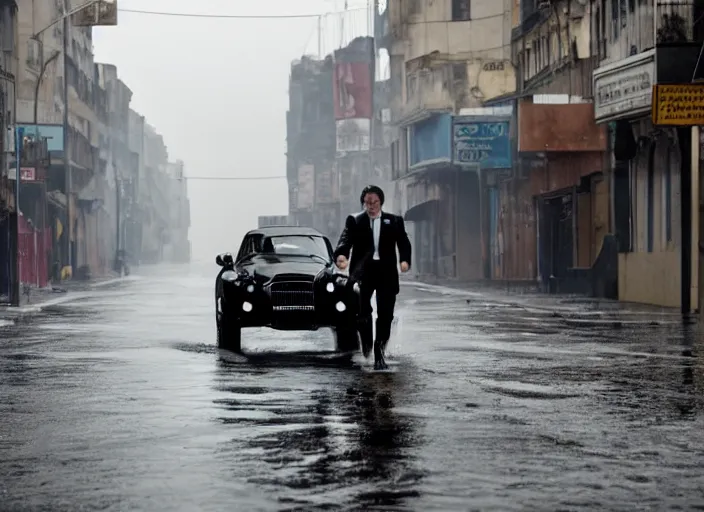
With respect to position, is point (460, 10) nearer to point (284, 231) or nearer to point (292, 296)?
point (284, 231)

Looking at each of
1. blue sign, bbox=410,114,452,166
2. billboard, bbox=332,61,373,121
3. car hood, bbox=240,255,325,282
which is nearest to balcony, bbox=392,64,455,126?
blue sign, bbox=410,114,452,166

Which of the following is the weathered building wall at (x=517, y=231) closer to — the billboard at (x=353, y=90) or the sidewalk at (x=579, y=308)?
the sidewalk at (x=579, y=308)

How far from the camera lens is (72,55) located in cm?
9106

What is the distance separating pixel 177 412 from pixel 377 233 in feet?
17.6

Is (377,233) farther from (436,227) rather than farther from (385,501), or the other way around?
(436,227)

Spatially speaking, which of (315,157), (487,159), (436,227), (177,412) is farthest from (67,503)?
(315,157)

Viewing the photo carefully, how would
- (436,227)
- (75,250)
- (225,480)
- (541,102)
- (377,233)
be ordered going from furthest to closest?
(75,250) → (436,227) → (541,102) → (377,233) → (225,480)

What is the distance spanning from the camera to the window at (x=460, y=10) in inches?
3113

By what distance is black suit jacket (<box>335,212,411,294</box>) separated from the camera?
17297 mm

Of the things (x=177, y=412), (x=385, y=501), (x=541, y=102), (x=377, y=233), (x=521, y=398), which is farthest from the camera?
(x=541, y=102)

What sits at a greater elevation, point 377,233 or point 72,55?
point 72,55

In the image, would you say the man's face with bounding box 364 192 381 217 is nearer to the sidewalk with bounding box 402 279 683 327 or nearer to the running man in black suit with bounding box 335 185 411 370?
the running man in black suit with bounding box 335 185 411 370

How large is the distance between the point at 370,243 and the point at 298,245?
450 cm

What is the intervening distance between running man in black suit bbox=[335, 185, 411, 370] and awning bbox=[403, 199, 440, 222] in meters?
59.8
